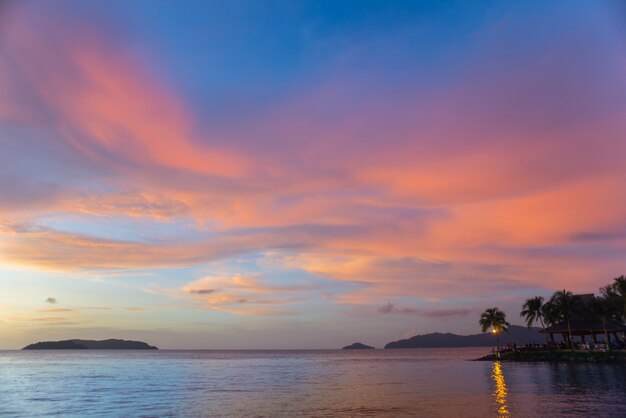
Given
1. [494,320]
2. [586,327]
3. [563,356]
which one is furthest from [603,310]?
[494,320]

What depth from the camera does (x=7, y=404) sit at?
149 ft

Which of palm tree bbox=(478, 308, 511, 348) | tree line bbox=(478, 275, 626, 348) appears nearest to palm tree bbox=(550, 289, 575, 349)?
tree line bbox=(478, 275, 626, 348)

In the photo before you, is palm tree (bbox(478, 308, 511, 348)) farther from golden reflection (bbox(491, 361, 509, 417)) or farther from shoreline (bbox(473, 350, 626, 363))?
golden reflection (bbox(491, 361, 509, 417))

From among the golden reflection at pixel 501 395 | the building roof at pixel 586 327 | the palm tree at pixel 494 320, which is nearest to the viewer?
the golden reflection at pixel 501 395

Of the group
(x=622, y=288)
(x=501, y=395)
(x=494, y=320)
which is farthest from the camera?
(x=494, y=320)

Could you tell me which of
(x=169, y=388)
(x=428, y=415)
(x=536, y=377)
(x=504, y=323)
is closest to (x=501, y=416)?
(x=428, y=415)

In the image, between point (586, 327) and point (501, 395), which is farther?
point (586, 327)

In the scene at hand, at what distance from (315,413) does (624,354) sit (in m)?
56.6

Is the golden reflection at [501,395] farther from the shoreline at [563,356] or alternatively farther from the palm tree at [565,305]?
the palm tree at [565,305]

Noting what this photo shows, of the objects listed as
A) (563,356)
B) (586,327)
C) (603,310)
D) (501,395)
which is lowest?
(501,395)

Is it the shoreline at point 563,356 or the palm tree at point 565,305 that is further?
the palm tree at point 565,305

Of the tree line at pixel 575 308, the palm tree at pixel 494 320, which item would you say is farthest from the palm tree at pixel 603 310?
the palm tree at pixel 494 320

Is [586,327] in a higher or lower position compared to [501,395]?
higher

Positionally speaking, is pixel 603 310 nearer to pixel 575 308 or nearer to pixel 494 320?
pixel 575 308
